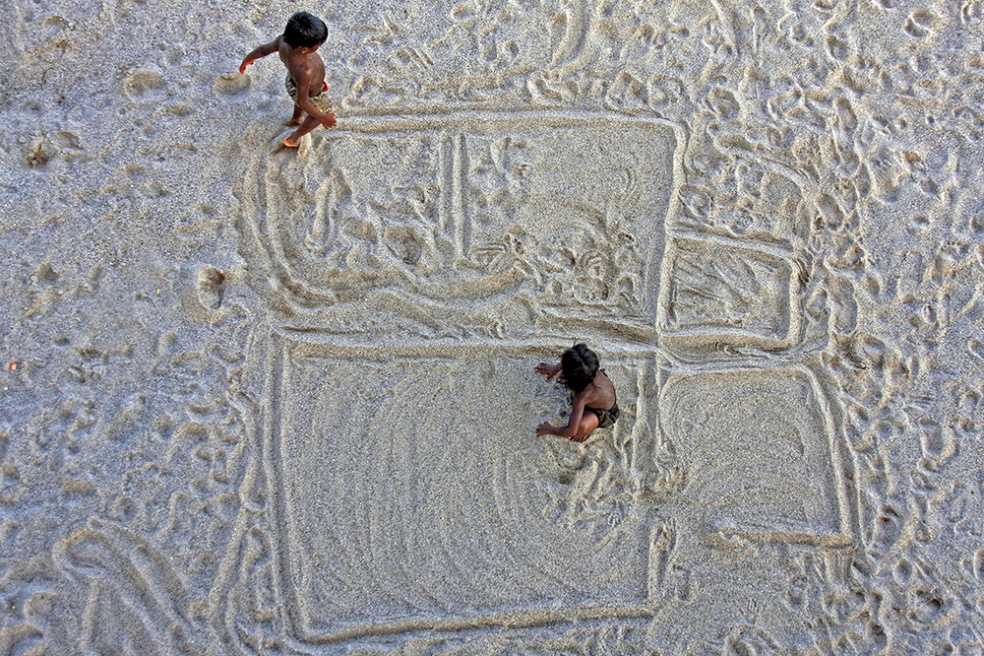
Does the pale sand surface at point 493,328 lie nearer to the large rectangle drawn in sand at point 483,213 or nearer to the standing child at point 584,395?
the large rectangle drawn in sand at point 483,213

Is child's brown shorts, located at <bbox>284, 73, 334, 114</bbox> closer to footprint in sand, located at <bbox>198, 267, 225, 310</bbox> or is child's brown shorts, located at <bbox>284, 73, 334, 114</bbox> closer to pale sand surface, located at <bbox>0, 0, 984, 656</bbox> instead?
pale sand surface, located at <bbox>0, 0, 984, 656</bbox>

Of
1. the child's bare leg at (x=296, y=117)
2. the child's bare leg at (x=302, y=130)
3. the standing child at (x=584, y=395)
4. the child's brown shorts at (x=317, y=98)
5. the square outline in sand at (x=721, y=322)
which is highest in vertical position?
the child's brown shorts at (x=317, y=98)

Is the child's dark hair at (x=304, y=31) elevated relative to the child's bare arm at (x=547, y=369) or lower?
elevated

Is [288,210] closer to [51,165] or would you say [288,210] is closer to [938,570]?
[51,165]

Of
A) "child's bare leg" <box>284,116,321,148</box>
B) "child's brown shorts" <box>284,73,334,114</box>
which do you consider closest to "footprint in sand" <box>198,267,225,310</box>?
"child's bare leg" <box>284,116,321,148</box>

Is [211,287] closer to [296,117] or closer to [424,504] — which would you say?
[296,117]

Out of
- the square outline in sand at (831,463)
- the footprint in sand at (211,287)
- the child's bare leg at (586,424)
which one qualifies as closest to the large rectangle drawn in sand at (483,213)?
the footprint in sand at (211,287)

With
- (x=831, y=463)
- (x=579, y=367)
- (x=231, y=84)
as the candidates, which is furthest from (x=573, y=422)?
(x=231, y=84)

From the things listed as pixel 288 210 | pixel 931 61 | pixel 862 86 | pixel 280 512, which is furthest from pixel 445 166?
pixel 931 61
